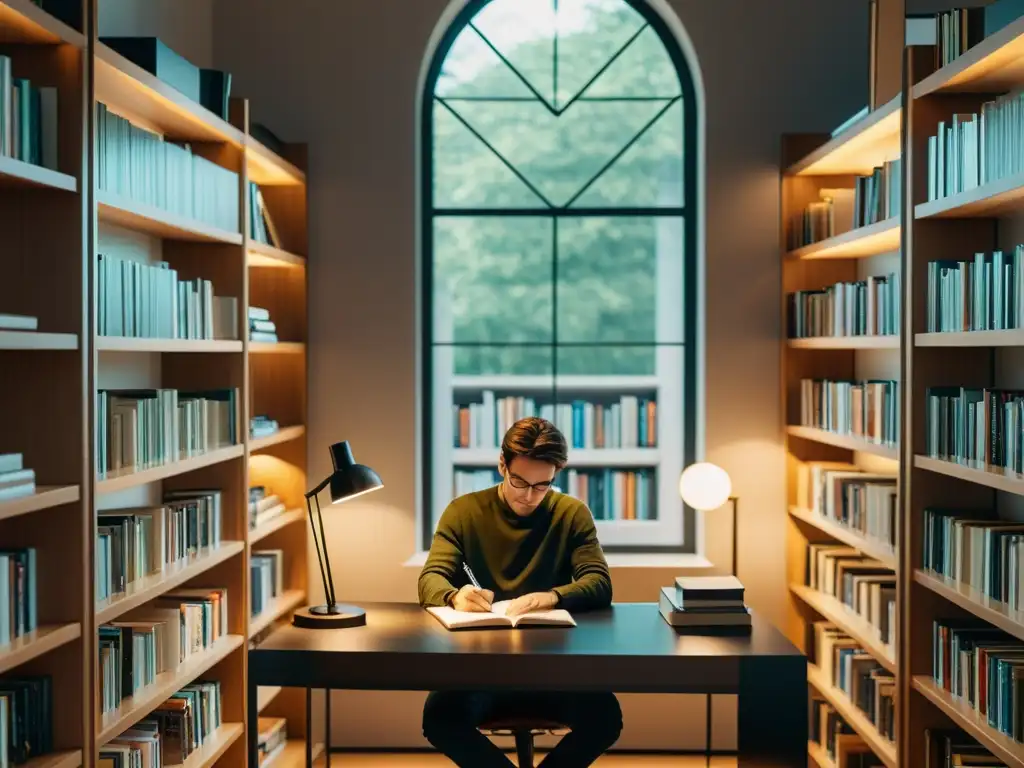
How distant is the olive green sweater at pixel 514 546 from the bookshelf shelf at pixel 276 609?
90cm

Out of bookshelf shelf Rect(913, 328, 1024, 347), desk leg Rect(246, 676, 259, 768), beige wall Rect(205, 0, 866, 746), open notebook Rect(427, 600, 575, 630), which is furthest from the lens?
beige wall Rect(205, 0, 866, 746)

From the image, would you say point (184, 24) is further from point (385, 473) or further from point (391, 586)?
point (391, 586)

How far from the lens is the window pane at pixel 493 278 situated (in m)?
5.77

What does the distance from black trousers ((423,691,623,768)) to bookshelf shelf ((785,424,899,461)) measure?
1.23 meters

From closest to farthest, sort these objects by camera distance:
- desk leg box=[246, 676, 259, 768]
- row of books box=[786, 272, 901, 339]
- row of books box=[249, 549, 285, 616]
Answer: desk leg box=[246, 676, 259, 768], row of books box=[786, 272, 901, 339], row of books box=[249, 549, 285, 616]

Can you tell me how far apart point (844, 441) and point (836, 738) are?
1.27 m

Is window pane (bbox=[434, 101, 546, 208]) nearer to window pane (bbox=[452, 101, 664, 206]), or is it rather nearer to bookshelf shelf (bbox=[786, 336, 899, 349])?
window pane (bbox=[452, 101, 664, 206])

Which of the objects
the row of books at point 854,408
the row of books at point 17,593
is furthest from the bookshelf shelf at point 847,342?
the row of books at point 17,593

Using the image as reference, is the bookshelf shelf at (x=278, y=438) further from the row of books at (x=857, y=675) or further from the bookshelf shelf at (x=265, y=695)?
the row of books at (x=857, y=675)

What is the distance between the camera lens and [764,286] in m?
5.48

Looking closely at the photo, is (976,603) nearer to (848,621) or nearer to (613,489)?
(848,621)

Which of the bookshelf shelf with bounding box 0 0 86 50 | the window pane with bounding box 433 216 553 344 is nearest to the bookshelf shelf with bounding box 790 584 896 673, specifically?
the window pane with bounding box 433 216 553 344

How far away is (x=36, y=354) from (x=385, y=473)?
2663 millimetres

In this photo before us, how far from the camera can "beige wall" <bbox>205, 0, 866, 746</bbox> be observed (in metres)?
5.47
